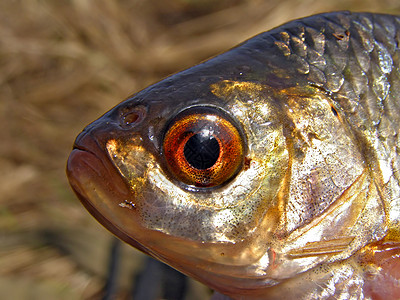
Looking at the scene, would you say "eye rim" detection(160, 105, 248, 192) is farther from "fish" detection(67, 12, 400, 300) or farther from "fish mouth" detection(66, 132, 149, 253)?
"fish mouth" detection(66, 132, 149, 253)

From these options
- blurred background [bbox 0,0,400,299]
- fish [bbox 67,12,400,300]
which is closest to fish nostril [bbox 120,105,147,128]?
fish [bbox 67,12,400,300]

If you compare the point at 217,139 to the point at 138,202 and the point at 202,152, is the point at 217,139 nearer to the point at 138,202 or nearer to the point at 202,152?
the point at 202,152

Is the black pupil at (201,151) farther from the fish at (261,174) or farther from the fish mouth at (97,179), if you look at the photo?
the fish mouth at (97,179)

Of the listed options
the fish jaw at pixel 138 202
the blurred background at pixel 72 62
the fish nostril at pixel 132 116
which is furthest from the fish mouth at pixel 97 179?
the blurred background at pixel 72 62

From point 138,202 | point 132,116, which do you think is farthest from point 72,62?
point 138,202

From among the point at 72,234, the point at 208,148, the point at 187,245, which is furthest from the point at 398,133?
the point at 72,234
